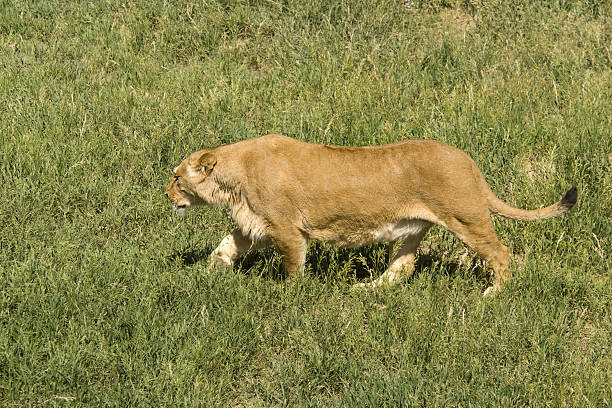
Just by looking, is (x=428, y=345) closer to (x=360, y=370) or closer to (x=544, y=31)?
(x=360, y=370)

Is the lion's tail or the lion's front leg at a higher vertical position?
the lion's tail

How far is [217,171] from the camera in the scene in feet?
20.0

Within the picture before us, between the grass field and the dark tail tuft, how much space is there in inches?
17.0

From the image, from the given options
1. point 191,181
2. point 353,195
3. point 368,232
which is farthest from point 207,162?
point 368,232

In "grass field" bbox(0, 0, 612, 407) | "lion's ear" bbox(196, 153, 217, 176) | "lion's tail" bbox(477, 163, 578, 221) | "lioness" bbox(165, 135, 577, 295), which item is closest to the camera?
"grass field" bbox(0, 0, 612, 407)

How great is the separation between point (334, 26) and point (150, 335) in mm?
5474

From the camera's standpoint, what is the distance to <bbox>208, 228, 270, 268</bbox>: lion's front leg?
20.2 feet

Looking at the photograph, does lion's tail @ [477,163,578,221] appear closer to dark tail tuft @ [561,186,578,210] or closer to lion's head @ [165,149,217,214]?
dark tail tuft @ [561,186,578,210]

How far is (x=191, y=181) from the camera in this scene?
620 centimetres

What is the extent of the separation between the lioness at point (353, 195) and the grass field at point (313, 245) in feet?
1.14

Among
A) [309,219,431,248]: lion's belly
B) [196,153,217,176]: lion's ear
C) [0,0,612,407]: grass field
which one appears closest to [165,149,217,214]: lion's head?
[196,153,217,176]: lion's ear

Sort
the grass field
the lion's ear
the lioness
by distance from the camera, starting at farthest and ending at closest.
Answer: the lion's ear, the lioness, the grass field

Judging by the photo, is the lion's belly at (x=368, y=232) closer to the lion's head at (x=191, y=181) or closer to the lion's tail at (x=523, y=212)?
the lion's tail at (x=523, y=212)

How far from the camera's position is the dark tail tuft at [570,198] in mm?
5801
